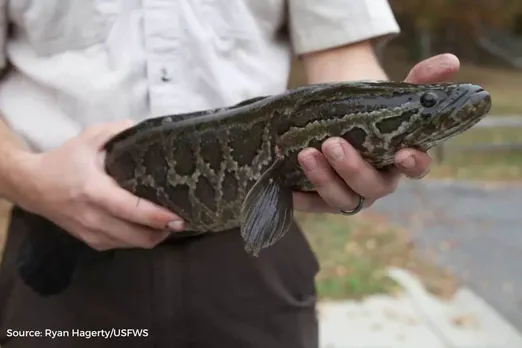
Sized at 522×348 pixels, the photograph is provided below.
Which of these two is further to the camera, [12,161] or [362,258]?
[362,258]

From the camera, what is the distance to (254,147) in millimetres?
1580

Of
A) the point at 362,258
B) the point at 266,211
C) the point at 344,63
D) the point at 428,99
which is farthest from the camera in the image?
the point at 362,258

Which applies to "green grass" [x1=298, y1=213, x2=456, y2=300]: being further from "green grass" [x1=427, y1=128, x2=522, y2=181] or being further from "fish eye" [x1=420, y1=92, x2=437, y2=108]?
"fish eye" [x1=420, y1=92, x2=437, y2=108]

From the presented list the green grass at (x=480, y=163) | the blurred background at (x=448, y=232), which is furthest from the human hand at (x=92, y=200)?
the green grass at (x=480, y=163)

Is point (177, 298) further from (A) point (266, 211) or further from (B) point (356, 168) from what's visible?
(B) point (356, 168)

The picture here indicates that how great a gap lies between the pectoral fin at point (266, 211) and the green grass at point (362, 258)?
3870mm

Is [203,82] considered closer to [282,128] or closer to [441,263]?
[282,128]

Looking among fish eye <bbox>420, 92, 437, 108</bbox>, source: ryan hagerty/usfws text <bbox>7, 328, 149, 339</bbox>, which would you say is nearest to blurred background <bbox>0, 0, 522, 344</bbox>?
source: ryan hagerty/usfws text <bbox>7, 328, 149, 339</bbox>

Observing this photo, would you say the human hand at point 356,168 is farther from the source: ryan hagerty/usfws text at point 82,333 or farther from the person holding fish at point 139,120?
the source: ryan hagerty/usfws text at point 82,333

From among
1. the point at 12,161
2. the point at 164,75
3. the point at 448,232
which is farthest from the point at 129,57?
the point at 448,232

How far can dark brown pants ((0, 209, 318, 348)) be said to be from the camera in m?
1.72

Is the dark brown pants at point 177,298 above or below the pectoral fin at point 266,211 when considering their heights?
below

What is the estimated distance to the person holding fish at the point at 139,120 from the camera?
1.71 meters

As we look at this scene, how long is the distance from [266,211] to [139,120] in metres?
0.43
